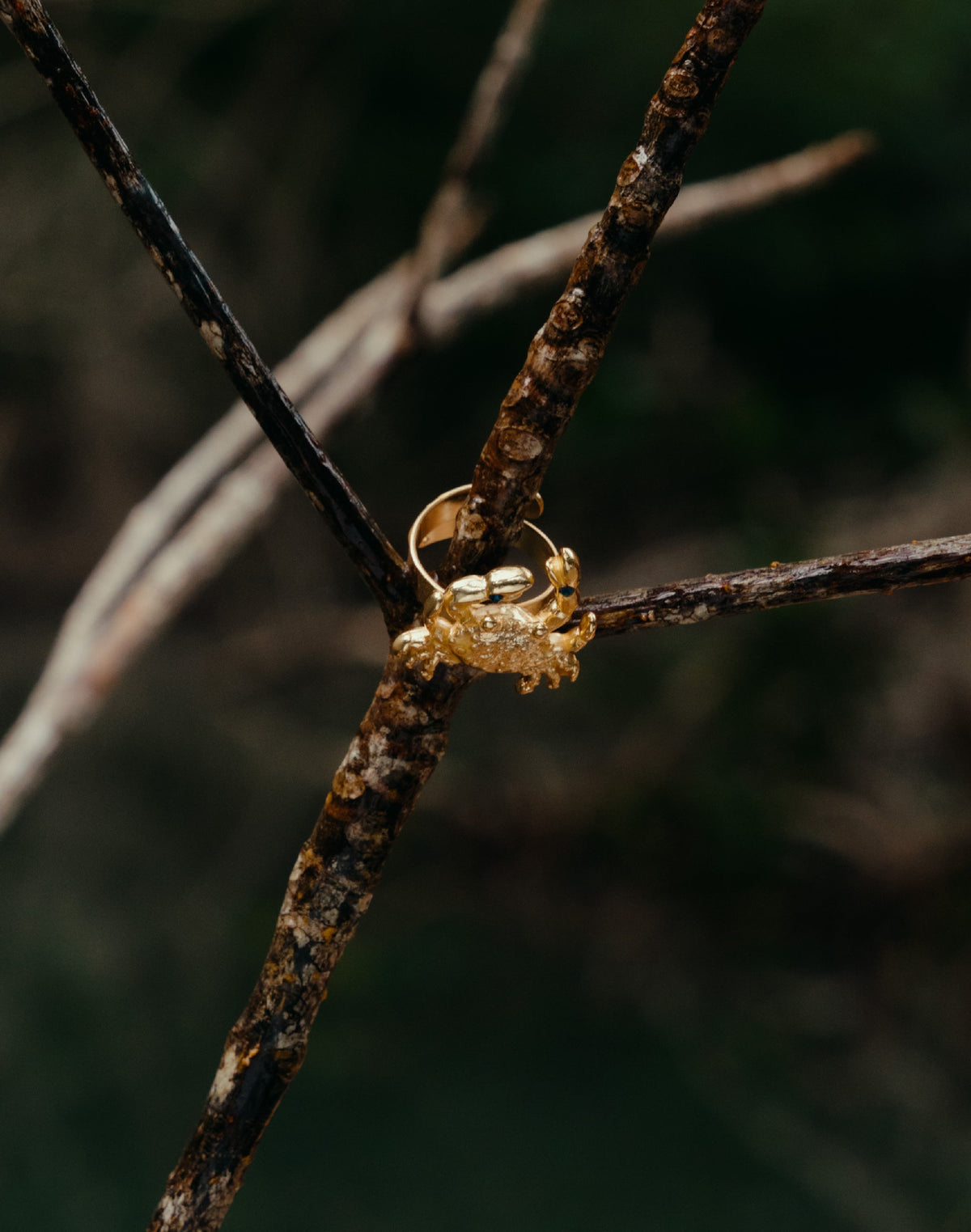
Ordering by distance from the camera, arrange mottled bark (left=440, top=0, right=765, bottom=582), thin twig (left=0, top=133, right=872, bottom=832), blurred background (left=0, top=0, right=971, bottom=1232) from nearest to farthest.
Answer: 1. mottled bark (left=440, top=0, right=765, bottom=582)
2. thin twig (left=0, top=133, right=872, bottom=832)
3. blurred background (left=0, top=0, right=971, bottom=1232)

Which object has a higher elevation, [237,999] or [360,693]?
[360,693]

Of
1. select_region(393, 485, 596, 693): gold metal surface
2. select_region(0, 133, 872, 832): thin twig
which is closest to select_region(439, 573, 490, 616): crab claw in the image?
select_region(393, 485, 596, 693): gold metal surface

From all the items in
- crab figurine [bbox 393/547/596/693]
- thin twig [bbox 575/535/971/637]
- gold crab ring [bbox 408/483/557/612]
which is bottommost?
thin twig [bbox 575/535/971/637]

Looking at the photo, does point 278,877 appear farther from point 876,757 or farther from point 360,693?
point 876,757

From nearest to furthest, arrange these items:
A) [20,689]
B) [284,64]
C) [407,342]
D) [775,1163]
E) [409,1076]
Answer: [407,342], [775,1163], [409,1076], [284,64], [20,689]

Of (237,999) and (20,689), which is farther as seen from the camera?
(20,689)

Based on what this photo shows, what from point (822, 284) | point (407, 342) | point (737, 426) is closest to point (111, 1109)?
point (407, 342)

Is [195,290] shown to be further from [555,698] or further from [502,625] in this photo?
[555,698]

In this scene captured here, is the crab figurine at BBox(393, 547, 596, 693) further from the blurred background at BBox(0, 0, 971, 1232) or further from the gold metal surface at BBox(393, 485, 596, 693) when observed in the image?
the blurred background at BBox(0, 0, 971, 1232)

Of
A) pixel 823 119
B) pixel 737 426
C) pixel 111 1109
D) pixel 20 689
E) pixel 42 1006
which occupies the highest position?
pixel 20 689
